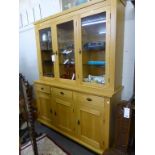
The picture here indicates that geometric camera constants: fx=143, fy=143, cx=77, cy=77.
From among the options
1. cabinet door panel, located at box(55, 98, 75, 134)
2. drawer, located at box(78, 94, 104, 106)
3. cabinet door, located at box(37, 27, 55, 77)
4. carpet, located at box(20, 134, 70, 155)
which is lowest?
carpet, located at box(20, 134, 70, 155)

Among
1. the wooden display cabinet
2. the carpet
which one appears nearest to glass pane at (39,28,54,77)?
the wooden display cabinet

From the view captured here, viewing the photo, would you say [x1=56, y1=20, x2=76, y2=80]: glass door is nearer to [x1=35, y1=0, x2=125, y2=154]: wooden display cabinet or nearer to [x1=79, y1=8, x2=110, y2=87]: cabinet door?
[x1=35, y1=0, x2=125, y2=154]: wooden display cabinet

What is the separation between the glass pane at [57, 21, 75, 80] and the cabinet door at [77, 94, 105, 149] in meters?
0.46

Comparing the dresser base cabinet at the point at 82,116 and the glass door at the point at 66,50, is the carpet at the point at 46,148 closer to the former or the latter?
the dresser base cabinet at the point at 82,116

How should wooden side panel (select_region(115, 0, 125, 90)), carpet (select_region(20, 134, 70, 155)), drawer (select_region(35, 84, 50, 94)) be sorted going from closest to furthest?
wooden side panel (select_region(115, 0, 125, 90)), carpet (select_region(20, 134, 70, 155)), drawer (select_region(35, 84, 50, 94))

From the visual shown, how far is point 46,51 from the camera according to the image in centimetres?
256

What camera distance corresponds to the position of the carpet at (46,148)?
6.49ft

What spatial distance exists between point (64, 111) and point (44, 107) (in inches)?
21.9

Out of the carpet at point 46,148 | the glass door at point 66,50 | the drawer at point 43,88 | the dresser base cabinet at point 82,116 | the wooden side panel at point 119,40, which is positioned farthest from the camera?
the drawer at point 43,88

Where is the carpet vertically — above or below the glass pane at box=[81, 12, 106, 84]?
below

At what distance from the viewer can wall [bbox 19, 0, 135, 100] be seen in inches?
72.2

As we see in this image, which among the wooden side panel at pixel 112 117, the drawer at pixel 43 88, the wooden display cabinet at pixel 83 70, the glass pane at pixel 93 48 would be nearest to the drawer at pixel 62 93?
the wooden display cabinet at pixel 83 70
